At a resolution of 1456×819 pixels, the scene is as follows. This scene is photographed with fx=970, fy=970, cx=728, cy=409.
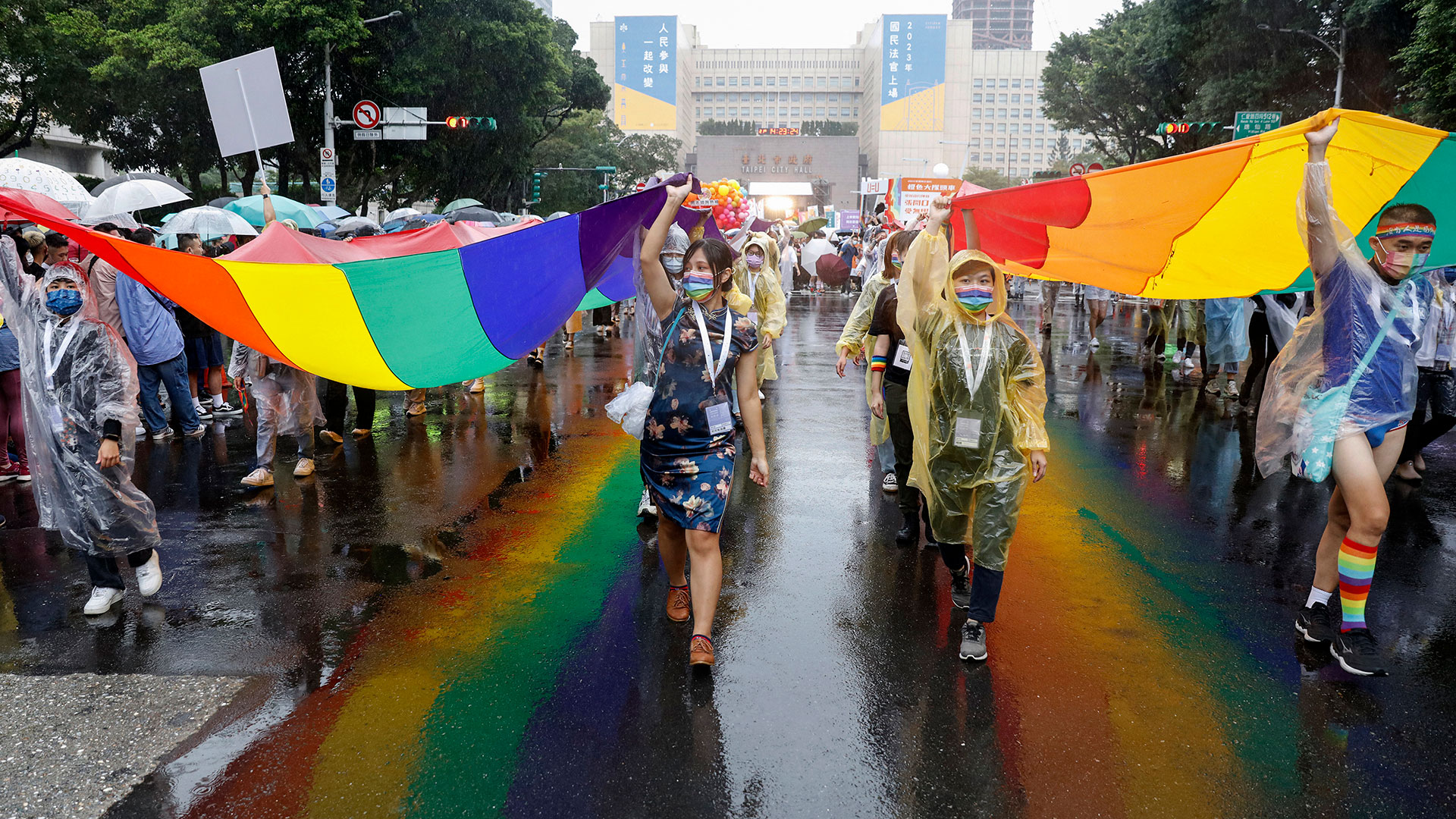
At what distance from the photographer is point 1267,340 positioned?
9.95 m

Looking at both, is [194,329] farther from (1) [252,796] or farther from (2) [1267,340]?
(2) [1267,340]

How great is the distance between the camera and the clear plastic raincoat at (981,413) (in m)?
4.06

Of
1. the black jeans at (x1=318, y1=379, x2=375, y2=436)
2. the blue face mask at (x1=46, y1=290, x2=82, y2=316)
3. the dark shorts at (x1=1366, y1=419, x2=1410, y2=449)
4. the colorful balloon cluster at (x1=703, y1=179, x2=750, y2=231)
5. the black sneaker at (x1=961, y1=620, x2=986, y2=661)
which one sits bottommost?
the black sneaker at (x1=961, y1=620, x2=986, y2=661)

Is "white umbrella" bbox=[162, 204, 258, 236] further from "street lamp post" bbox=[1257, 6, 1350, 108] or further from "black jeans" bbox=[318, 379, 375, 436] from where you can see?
"street lamp post" bbox=[1257, 6, 1350, 108]

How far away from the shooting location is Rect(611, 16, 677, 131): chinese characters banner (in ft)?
445

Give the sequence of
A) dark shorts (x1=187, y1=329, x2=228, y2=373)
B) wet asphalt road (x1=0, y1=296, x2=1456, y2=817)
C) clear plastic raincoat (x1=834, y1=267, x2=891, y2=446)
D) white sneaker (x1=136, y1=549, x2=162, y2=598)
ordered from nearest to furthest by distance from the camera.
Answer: wet asphalt road (x1=0, y1=296, x2=1456, y2=817), white sneaker (x1=136, y1=549, x2=162, y2=598), clear plastic raincoat (x1=834, y1=267, x2=891, y2=446), dark shorts (x1=187, y1=329, x2=228, y2=373)

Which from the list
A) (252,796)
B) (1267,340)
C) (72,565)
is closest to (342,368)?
(72,565)

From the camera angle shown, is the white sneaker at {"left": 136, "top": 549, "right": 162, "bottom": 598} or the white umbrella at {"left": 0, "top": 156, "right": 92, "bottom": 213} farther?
the white umbrella at {"left": 0, "top": 156, "right": 92, "bottom": 213}

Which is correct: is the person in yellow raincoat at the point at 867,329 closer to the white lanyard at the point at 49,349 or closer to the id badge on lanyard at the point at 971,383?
the id badge on lanyard at the point at 971,383

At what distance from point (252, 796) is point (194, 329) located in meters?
7.58

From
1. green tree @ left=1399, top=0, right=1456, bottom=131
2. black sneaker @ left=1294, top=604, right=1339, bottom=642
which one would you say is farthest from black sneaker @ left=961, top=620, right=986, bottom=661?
green tree @ left=1399, top=0, right=1456, bottom=131

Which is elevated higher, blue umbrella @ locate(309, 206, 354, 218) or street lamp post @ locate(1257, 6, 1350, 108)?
street lamp post @ locate(1257, 6, 1350, 108)

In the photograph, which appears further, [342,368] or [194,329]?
[194,329]

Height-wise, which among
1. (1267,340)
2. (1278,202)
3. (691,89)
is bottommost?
(1267,340)
